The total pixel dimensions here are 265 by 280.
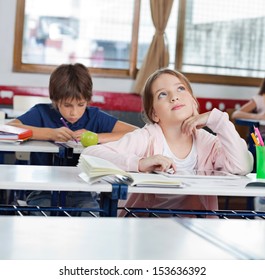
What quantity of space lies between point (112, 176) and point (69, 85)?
5.16 feet

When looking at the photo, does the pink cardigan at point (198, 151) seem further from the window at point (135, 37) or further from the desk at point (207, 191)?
the window at point (135, 37)

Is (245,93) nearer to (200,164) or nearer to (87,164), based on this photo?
(200,164)

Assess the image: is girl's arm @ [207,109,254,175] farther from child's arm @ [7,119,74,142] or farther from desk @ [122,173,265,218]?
child's arm @ [7,119,74,142]

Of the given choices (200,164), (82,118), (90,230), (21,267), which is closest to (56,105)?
(82,118)

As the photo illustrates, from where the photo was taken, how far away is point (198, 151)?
8.91 feet

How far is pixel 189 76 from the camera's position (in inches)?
262

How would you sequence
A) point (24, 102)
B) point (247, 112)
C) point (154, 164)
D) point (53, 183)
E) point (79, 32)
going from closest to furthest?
point (53, 183) → point (154, 164) → point (24, 102) → point (79, 32) → point (247, 112)

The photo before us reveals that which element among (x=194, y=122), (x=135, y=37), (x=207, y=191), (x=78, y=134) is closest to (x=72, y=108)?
(x=78, y=134)

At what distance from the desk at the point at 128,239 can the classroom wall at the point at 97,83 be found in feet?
16.1

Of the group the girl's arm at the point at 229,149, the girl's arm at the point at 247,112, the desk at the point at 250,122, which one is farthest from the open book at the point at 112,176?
the girl's arm at the point at 247,112

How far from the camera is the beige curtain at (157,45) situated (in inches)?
251

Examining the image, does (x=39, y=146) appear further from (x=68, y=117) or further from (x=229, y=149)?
(x=229, y=149)

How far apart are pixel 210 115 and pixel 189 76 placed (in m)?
4.01

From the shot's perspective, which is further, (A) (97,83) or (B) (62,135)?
(A) (97,83)
